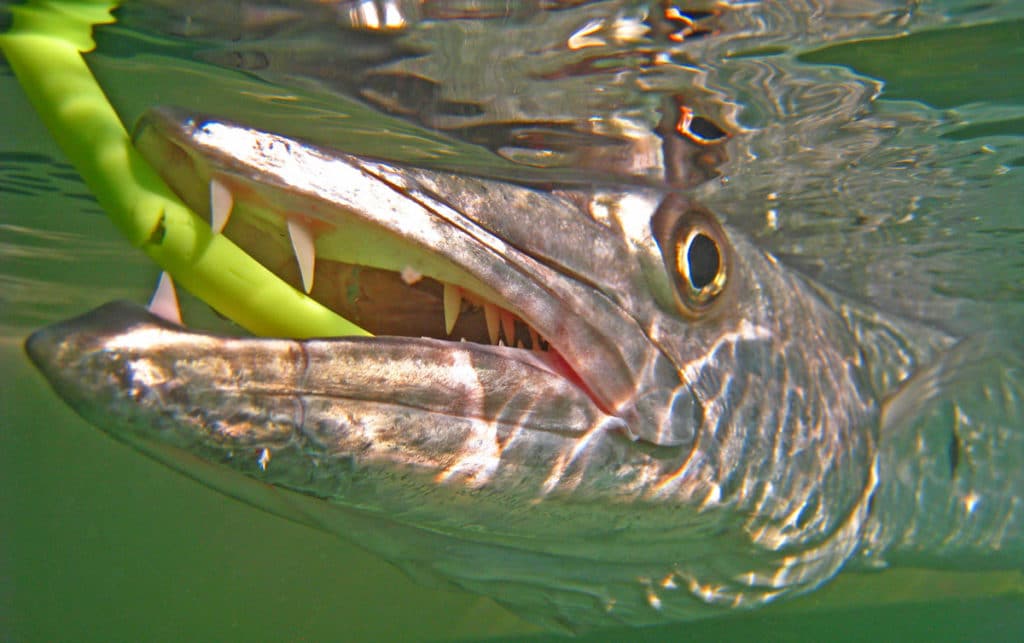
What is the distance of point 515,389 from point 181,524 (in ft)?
60.7

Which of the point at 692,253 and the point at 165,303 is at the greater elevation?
the point at 165,303

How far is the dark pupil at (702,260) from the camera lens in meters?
3.30

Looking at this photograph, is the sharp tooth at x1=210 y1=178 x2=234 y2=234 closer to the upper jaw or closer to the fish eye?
the upper jaw

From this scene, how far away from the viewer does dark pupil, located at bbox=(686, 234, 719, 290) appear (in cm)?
330

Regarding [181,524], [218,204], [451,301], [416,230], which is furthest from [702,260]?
[181,524]

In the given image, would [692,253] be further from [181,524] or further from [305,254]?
[181,524]

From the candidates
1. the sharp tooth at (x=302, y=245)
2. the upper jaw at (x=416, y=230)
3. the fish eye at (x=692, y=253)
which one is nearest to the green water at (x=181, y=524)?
the fish eye at (x=692, y=253)

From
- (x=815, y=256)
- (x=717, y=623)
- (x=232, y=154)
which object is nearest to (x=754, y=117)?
(x=815, y=256)

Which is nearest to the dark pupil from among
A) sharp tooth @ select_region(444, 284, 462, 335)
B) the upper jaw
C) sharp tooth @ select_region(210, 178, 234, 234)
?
the upper jaw

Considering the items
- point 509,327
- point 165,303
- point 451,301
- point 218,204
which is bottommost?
point 509,327

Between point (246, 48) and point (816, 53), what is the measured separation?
336 cm

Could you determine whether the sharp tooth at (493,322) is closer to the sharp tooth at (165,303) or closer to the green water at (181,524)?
the sharp tooth at (165,303)

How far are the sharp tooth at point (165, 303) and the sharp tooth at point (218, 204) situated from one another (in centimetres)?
23

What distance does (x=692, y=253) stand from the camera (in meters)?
3.31
